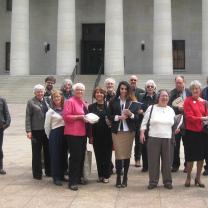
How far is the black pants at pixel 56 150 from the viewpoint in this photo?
10.2 metres

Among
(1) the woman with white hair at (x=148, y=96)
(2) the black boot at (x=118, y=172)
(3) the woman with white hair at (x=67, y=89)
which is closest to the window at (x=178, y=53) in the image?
(1) the woman with white hair at (x=148, y=96)

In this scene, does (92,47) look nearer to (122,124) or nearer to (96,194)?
(122,124)

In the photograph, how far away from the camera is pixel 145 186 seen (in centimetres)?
992

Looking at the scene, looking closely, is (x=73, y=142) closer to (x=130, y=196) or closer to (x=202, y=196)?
(x=130, y=196)

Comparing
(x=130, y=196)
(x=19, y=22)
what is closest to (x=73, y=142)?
(x=130, y=196)

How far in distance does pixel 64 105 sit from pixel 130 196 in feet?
7.60

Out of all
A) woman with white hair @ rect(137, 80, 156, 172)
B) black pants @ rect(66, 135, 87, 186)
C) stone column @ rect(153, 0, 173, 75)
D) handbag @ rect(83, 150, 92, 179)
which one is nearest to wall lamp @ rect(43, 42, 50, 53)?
stone column @ rect(153, 0, 173, 75)

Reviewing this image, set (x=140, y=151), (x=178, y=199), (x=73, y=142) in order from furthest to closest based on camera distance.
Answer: (x=140, y=151) < (x=73, y=142) < (x=178, y=199)

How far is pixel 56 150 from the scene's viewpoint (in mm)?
10242

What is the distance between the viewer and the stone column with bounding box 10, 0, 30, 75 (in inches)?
1469

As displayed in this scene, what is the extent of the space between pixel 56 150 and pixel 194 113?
302cm

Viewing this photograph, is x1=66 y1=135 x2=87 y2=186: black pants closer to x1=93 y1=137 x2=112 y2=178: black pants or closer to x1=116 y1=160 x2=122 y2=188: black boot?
x1=93 y1=137 x2=112 y2=178: black pants

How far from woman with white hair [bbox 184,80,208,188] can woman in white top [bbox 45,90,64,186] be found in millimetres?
2655

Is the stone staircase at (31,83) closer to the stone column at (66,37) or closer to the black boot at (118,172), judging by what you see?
the stone column at (66,37)
